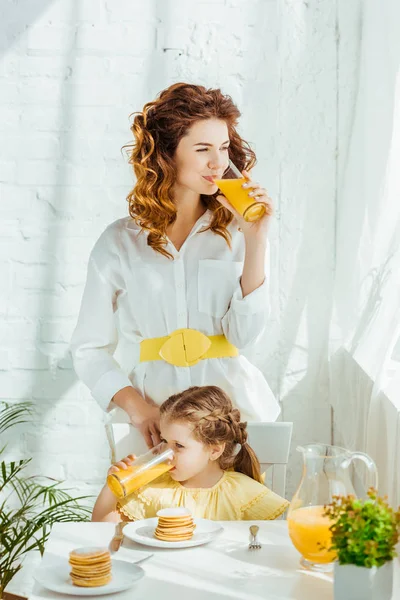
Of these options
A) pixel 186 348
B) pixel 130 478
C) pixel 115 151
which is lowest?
pixel 130 478

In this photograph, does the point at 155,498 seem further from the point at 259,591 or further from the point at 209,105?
the point at 209,105

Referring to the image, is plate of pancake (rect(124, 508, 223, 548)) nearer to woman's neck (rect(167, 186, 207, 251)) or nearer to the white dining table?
the white dining table

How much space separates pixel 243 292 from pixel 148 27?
1.26 m

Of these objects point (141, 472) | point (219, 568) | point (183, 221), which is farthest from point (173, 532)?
point (183, 221)

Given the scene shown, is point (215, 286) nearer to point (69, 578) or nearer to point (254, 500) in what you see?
point (254, 500)

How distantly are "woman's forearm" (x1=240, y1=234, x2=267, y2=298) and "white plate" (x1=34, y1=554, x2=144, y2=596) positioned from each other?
98cm

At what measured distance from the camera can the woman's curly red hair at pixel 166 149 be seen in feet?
7.44

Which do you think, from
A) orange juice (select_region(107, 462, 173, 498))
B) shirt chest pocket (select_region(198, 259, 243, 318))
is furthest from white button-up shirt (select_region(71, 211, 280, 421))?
orange juice (select_region(107, 462, 173, 498))

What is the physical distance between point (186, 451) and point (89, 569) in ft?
2.09

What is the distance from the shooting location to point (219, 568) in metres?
1.45

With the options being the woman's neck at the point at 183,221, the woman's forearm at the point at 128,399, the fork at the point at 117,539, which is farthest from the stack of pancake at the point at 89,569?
the woman's neck at the point at 183,221

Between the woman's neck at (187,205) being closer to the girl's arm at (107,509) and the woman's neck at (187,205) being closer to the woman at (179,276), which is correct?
the woman at (179,276)

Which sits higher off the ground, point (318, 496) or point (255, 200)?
point (255, 200)

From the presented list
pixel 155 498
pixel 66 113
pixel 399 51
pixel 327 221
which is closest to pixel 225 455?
pixel 155 498
